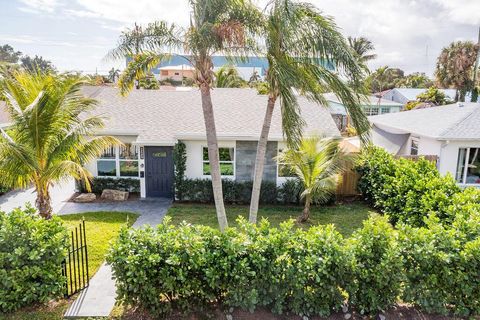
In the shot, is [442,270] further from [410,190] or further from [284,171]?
[284,171]

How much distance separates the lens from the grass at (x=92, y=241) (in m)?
6.71

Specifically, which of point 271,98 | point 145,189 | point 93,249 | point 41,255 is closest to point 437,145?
point 271,98

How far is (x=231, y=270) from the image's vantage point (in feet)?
20.5

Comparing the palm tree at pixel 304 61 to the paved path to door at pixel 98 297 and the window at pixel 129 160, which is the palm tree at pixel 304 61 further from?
the window at pixel 129 160

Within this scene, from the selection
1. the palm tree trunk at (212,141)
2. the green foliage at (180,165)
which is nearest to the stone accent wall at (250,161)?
the green foliage at (180,165)

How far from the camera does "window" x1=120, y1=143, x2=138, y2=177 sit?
52.1ft

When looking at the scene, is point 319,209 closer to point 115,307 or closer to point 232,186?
point 232,186

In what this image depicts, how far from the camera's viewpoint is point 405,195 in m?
11.2

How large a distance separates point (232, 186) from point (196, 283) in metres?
8.69

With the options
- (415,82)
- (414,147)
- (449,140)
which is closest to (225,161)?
(449,140)

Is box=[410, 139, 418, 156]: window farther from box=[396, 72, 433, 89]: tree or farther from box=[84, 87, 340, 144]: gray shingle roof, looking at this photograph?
box=[396, 72, 433, 89]: tree

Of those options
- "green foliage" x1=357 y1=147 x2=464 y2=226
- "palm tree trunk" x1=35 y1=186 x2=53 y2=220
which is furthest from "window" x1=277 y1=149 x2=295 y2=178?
"palm tree trunk" x1=35 y1=186 x2=53 y2=220

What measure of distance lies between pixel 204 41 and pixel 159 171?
29.0 feet

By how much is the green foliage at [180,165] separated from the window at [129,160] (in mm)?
2457
